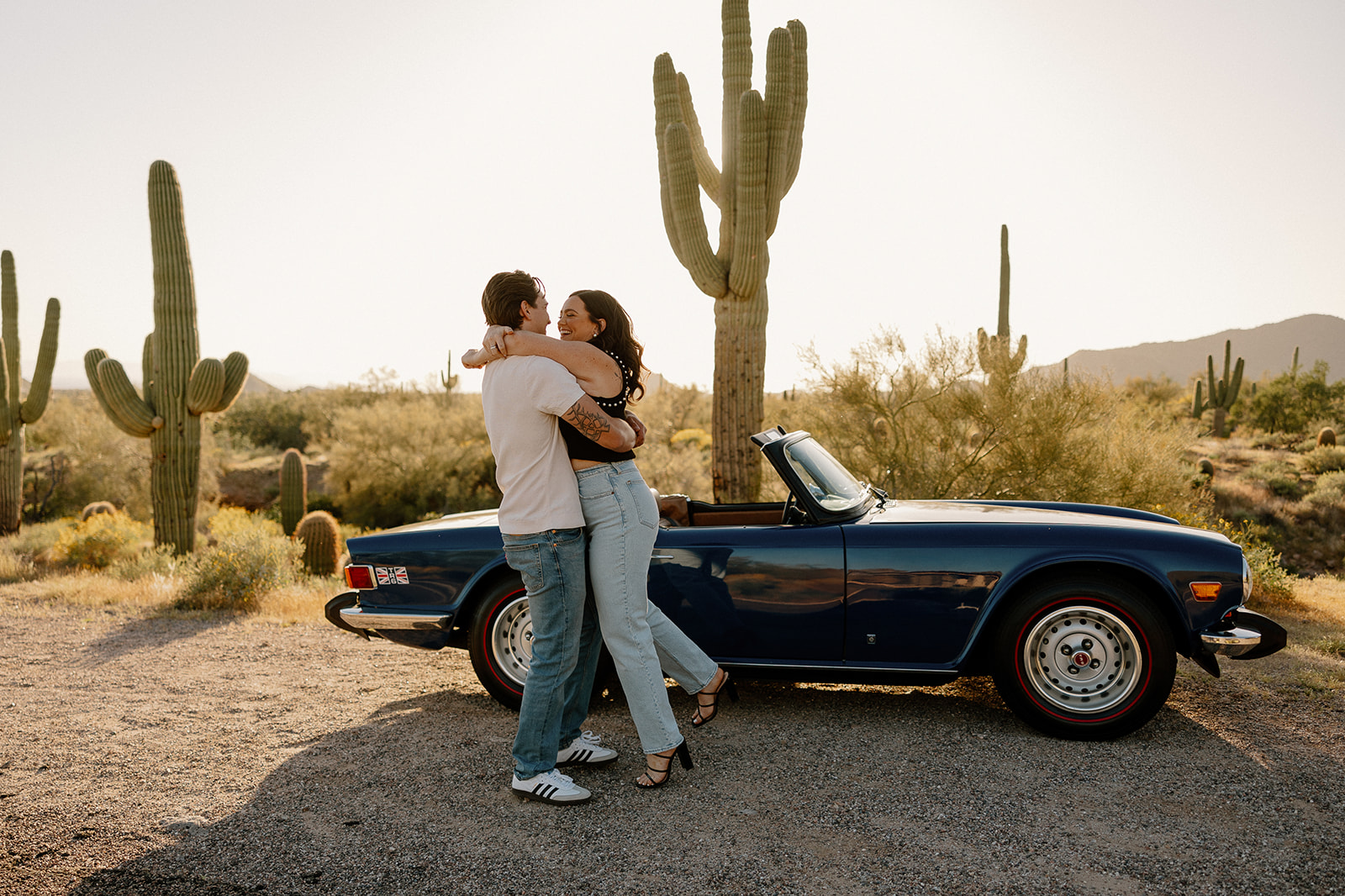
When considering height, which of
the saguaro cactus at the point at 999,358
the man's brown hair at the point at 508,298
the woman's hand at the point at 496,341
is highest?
the saguaro cactus at the point at 999,358

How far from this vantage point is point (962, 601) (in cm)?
377

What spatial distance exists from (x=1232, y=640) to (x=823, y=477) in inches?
77.5

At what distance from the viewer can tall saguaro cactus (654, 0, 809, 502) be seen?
895 centimetres

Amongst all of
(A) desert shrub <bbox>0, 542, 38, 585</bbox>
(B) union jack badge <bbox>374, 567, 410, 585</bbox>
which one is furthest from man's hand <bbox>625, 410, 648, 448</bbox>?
(A) desert shrub <bbox>0, 542, 38, 585</bbox>

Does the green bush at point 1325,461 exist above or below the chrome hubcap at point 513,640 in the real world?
above

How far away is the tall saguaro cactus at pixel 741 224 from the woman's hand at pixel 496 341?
5.97 m

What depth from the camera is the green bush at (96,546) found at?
11.0m

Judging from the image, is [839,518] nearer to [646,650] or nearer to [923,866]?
[646,650]

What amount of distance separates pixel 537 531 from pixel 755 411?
6214 millimetres

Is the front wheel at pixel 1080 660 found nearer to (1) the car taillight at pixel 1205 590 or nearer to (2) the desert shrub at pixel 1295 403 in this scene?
(1) the car taillight at pixel 1205 590

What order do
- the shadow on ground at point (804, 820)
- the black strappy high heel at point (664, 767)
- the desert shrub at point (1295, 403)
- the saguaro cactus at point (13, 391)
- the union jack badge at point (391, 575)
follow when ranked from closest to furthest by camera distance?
the shadow on ground at point (804, 820), the black strappy high heel at point (664, 767), the union jack badge at point (391, 575), the saguaro cactus at point (13, 391), the desert shrub at point (1295, 403)

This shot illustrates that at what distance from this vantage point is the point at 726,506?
16.4 ft

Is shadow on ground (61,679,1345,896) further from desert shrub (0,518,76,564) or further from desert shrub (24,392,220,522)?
desert shrub (24,392,220,522)

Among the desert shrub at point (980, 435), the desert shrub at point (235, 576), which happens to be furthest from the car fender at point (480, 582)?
the desert shrub at point (980, 435)
